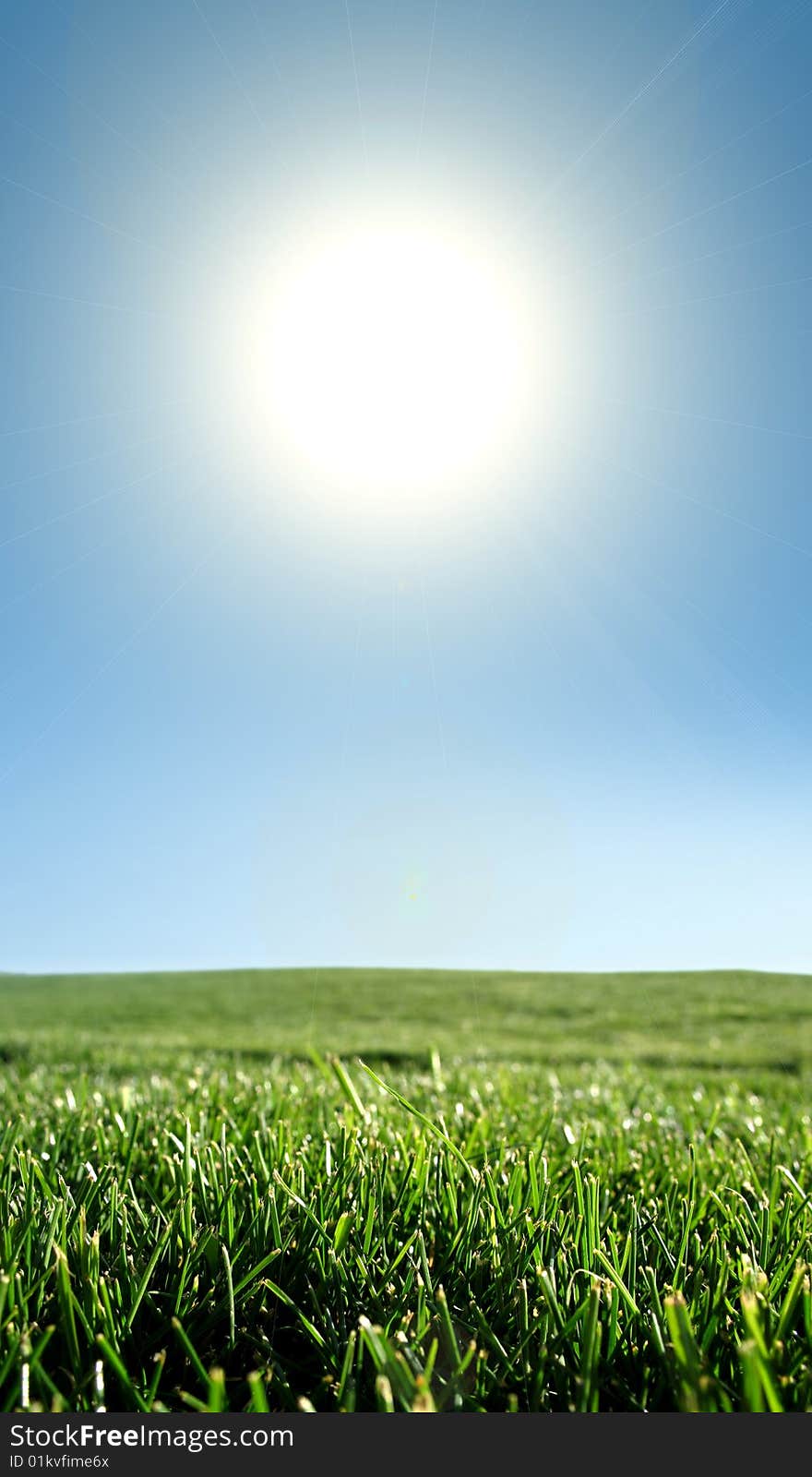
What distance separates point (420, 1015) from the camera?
14.8 m

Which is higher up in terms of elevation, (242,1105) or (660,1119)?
(242,1105)

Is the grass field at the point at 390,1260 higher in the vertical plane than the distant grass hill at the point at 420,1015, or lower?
higher

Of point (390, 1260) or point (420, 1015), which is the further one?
point (420, 1015)

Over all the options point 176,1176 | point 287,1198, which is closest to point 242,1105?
point 176,1176

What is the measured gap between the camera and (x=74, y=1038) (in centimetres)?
1009

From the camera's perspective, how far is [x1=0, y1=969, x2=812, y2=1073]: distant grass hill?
10.1 m

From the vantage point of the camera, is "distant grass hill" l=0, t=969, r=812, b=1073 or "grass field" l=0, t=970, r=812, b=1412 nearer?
"grass field" l=0, t=970, r=812, b=1412

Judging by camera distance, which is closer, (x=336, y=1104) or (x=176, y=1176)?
(x=176, y=1176)

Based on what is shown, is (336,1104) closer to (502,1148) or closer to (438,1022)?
(502,1148)

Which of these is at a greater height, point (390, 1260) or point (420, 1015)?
point (390, 1260)

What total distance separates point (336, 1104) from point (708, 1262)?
218cm

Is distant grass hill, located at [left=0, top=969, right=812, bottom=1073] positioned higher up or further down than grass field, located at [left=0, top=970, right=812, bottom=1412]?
further down

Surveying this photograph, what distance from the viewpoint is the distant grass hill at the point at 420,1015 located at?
10.1 meters

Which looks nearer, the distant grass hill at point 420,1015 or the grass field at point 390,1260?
the grass field at point 390,1260
